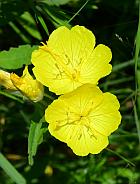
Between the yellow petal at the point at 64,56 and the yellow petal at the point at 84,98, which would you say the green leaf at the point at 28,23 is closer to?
the yellow petal at the point at 64,56

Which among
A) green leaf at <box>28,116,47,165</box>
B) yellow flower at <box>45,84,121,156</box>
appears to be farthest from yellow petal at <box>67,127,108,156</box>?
green leaf at <box>28,116,47,165</box>

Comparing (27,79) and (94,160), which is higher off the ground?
(27,79)

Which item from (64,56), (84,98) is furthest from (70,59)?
(84,98)

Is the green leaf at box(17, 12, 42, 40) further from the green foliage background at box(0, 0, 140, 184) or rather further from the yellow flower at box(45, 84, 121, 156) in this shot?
the yellow flower at box(45, 84, 121, 156)

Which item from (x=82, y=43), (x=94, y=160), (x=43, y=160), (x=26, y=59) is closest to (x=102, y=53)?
(x=82, y=43)

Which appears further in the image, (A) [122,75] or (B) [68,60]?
(A) [122,75]

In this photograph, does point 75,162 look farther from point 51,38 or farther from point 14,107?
point 51,38
